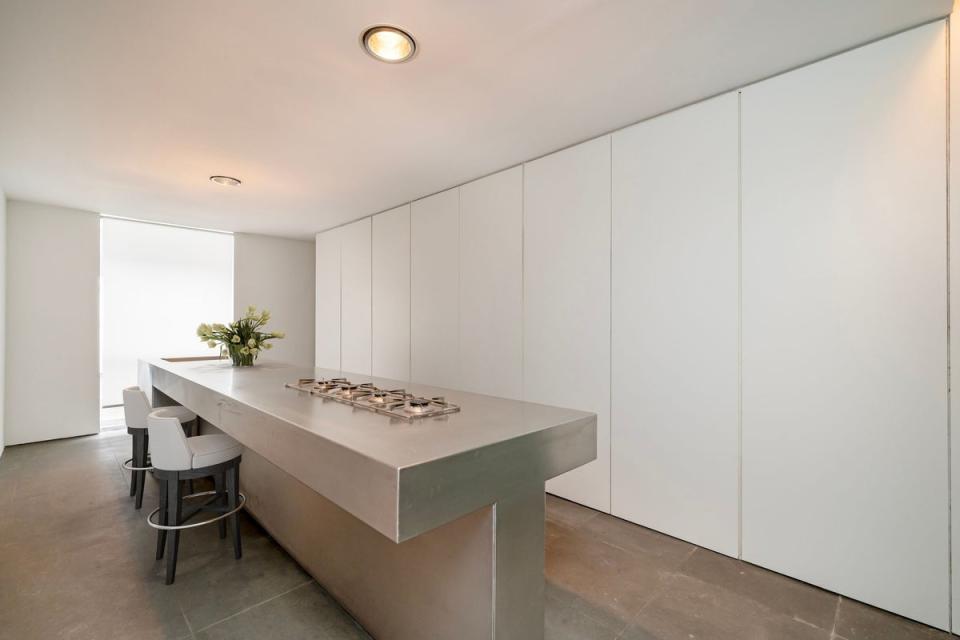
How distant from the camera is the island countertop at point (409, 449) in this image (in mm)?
1003

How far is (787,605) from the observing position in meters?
1.98

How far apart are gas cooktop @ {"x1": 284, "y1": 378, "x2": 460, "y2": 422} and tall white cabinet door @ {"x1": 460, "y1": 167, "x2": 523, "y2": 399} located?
1.69 m

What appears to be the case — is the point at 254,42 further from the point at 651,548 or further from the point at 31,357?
the point at 31,357

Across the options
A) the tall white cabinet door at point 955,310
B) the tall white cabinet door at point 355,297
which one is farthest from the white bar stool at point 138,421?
the tall white cabinet door at point 955,310

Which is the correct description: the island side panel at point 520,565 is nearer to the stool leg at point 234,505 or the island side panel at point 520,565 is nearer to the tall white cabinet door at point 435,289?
the stool leg at point 234,505

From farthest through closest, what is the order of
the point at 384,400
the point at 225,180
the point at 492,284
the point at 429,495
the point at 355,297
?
the point at 355,297
the point at 225,180
the point at 492,284
the point at 384,400
the point at 429,495

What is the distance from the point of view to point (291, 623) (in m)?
1.82

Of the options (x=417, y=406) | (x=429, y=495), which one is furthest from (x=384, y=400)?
(x=429, y=495)

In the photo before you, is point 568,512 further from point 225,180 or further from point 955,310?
point 225,180

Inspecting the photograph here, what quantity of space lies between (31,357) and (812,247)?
7115 mm

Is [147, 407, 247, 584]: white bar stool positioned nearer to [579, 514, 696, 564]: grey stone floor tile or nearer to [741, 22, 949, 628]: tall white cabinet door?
[579, 514, 696, 564]: grey stone floor tile

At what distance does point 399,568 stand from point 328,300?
5128 mm

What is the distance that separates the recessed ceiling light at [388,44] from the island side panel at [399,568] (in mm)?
2028

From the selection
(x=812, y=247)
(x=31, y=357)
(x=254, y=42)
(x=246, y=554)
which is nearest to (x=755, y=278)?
(x=812, y=247)
